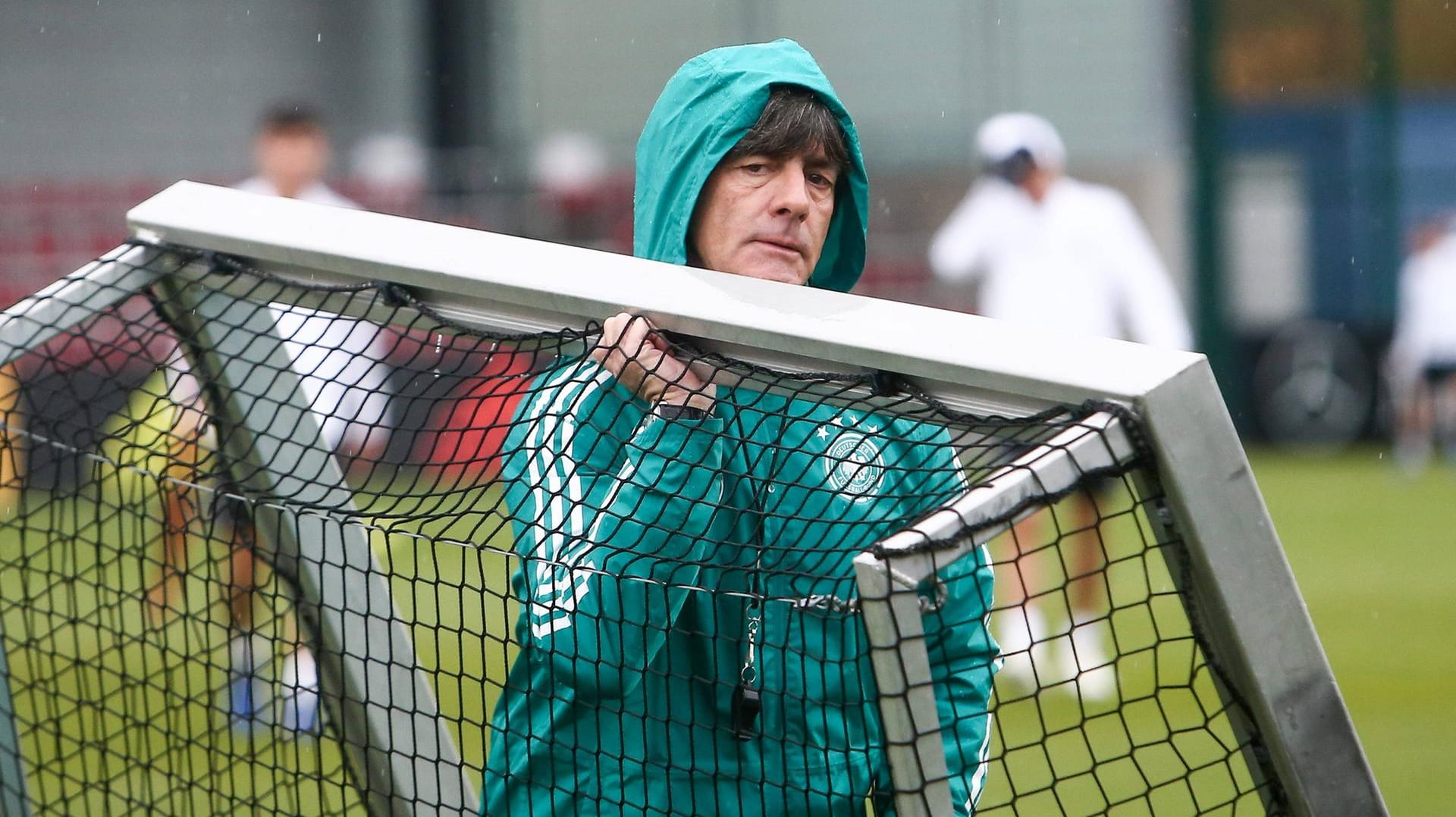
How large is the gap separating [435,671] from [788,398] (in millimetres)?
826

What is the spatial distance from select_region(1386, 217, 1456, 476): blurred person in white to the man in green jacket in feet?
43.2

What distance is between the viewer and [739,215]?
2430 millimetres

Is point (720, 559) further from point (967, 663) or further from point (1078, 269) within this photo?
point (1078, 269)

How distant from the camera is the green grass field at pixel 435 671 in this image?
2994 millimetres

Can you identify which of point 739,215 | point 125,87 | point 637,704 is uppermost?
point 739,215

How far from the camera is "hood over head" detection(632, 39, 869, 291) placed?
2.41 meters

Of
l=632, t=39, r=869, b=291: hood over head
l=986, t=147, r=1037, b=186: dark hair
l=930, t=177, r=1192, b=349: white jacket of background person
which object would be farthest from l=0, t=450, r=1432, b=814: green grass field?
l=986, t=147, r=1037, b=186: dark hair

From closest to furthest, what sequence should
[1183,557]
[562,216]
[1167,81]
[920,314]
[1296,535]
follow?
[1183,557]
[920,314]
[1296,535]
[562,216]
[1167,81]

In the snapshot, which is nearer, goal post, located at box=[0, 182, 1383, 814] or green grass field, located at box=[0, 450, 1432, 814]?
Result: goal post, located at box=[0, 182, 1383, 814]

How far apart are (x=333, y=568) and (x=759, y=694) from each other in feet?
2.66

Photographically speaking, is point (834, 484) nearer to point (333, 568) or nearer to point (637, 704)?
point (637, 704)

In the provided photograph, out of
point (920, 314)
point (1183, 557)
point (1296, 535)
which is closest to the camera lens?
point (1183, 557)

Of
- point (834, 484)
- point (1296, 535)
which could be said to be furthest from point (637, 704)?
point (1296, 535)

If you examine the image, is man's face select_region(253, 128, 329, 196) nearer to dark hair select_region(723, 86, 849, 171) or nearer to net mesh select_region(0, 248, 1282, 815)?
net mesh select_region(0, 248, 1282, 815)
